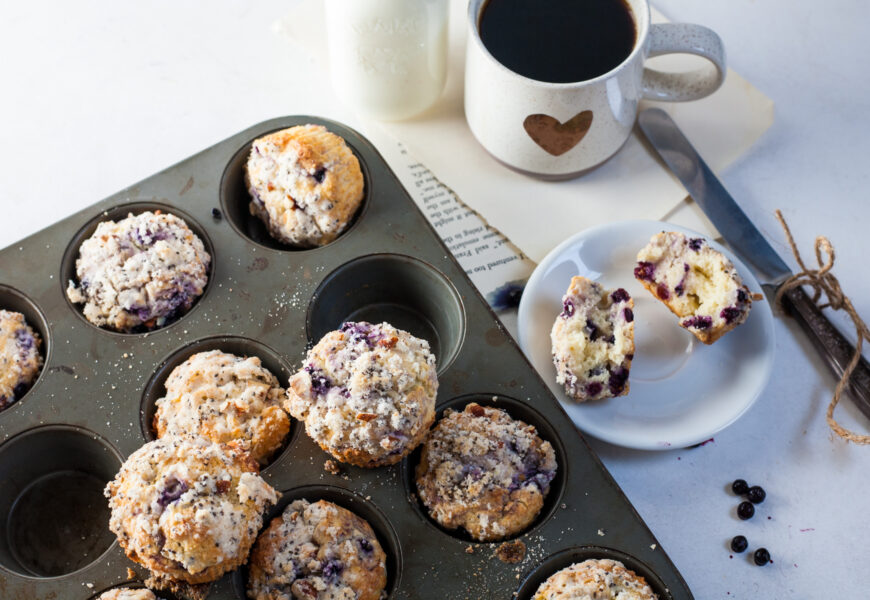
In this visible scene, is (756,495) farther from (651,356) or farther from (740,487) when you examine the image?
(651,356)

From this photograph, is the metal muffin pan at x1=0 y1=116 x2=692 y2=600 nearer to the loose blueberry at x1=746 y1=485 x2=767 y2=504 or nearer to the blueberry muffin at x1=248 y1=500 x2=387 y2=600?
the blueberry muffin at x1=248 y1=500 x2=387 y2=600

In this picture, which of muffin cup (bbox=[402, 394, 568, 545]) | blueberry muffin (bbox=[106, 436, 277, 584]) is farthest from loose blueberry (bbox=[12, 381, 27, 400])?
muffin cup (bbox=[402, 394, 568, 545])

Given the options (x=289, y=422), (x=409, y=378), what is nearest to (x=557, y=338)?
(x=409, y=378)

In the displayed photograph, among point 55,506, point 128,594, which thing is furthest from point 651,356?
point 55,506

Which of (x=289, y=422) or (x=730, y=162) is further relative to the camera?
(x=730, y=162)

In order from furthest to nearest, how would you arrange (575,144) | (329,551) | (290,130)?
(575,144), (290,130), (329,551)

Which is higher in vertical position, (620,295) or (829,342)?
(620,295)

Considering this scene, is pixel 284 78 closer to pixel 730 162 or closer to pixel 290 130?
pixel 290 130
